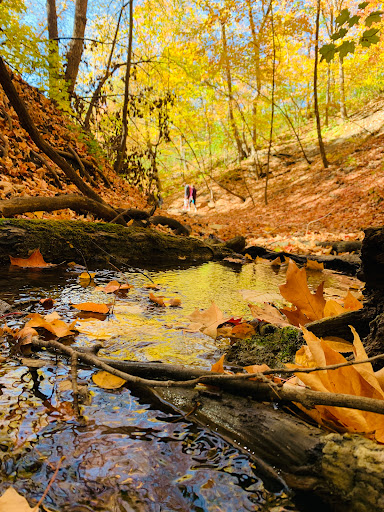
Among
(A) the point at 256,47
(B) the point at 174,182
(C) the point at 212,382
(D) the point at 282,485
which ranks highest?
(A) the point at 256,47

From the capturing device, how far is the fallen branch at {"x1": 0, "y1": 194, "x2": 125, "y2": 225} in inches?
A: 142

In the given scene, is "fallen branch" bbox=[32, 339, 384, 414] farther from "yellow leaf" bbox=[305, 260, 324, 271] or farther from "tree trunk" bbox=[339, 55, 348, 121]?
"tree trunk" bbox=[339, 55, 348, 121]

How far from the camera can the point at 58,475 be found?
74 centimetres

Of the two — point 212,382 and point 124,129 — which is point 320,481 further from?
point 124,129

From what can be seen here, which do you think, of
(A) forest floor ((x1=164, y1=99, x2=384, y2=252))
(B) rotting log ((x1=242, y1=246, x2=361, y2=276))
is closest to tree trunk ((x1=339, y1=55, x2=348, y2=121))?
(A) forest floor ((x1=164, y1=99, x2=384, y2=252))

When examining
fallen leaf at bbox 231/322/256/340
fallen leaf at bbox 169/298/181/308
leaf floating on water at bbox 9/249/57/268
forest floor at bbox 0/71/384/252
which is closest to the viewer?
fallen leaf at bbox 231/322/256/340

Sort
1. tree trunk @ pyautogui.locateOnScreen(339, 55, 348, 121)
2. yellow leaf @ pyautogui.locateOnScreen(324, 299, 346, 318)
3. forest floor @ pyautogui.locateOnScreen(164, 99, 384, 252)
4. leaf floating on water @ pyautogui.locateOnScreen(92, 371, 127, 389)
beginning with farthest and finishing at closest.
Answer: tree trunk @ pyautogui.locateOnScreen(339, 55, 348, 121) < forest floor @ pyautogui.locateOnScreen(164, 99, 384, 252) < yellow leaf @ pyautogui.locateOnScreen(324, 299, 346, 318) < leaf floating on water @ pyautogui.locateOnScreen(92, 371, 127, 389)

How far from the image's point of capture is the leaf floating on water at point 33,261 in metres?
3.11

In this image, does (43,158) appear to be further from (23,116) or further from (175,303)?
(175,303)

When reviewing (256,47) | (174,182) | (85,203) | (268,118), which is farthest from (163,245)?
(174,182)

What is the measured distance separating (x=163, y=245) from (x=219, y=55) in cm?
1180

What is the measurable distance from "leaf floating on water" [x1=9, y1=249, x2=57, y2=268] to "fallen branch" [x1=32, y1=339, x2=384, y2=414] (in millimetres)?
2242

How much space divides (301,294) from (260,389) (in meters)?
0.56

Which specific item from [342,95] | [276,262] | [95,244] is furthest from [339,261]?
[342,95]
